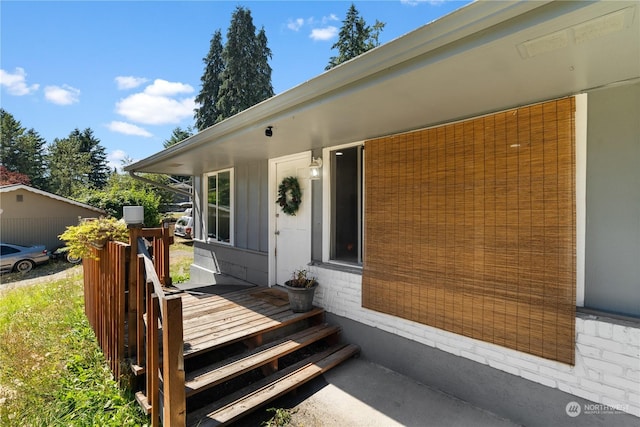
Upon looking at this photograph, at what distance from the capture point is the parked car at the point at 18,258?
9.23m

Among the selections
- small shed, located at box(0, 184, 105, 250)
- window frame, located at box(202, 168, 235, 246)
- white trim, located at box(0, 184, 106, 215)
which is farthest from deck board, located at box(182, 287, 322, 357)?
small shed, located at box(0, 184, 105, 250)

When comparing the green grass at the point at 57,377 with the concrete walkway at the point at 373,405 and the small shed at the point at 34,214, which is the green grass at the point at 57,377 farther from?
the small shed at the point at 34,214

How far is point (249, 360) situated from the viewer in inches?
108

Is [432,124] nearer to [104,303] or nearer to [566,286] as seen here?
[566,286]

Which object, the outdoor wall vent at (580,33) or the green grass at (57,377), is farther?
the green grass at (57,377)

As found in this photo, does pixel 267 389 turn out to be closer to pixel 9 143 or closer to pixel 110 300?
pixel 110 300

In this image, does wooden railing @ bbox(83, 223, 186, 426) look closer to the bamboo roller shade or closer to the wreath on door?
the wreath on door

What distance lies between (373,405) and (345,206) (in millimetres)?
3089

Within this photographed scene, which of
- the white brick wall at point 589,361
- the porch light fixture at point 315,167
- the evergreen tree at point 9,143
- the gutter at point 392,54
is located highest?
the evergreen tree at point 9,143

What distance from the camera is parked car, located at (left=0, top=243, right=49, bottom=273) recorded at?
30.3ft

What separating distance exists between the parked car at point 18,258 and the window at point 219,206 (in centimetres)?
751

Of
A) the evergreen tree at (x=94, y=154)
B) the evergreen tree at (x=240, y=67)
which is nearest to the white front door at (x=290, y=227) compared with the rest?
the evergreen tree at (x=240, y=67)

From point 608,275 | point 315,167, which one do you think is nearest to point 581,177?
point 608,275

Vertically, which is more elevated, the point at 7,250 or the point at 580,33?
the point at 580,33
